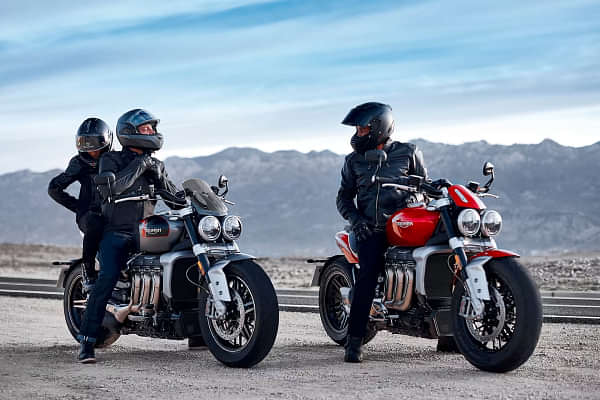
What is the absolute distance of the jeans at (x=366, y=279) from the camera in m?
8.94

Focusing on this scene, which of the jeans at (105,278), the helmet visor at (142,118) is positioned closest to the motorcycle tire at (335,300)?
the jeans at (105,278)

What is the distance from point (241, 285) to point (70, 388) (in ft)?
5.62

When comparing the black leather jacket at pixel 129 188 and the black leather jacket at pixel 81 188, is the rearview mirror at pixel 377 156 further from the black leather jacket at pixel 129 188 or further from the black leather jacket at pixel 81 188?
the black leather jacket at pixel 81 188

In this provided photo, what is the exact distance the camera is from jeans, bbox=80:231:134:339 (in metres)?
9.17

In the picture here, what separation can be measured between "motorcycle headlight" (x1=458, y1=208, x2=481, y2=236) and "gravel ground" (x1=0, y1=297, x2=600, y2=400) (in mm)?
1128

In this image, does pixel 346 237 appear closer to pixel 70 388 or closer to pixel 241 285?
pixel 241 285

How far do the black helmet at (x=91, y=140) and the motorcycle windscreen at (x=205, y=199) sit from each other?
1.40m

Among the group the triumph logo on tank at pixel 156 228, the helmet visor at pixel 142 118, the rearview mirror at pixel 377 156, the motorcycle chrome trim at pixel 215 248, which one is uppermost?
the helmet visor at pixel 142 118

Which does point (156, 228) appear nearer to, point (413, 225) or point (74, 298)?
point (74, 298)

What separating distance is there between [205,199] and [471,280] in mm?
2433

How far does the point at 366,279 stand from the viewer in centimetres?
895

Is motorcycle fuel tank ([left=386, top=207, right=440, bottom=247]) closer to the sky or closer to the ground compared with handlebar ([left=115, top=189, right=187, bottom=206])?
closer to the ground

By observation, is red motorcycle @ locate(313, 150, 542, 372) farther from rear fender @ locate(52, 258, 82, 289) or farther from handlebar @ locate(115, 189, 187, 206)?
rear fender @ locate(52, 258, 82, 289)

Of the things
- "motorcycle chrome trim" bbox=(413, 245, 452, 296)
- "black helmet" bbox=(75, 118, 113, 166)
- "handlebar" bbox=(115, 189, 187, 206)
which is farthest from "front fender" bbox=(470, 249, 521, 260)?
"black helmet" bbox=(75, 118, 113, 166)
